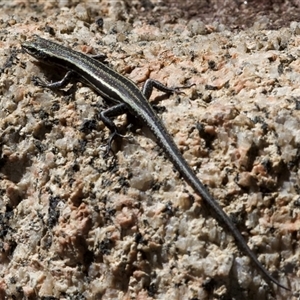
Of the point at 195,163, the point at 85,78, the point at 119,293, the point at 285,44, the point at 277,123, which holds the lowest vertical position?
the point at 119,293

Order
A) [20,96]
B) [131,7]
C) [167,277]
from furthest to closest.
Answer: [131,7] → [20,96] → [167,277]

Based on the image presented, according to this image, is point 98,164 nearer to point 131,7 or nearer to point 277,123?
point 277,123

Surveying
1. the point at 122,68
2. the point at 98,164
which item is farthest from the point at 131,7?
the point at 98,164

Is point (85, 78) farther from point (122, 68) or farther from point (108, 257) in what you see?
point (108, 257)

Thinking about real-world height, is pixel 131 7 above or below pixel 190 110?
above

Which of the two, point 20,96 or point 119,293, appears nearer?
point 119,293

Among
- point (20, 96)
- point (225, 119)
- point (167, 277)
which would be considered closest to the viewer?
point (167, 277)

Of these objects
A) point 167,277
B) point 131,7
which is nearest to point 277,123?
point 167,277
